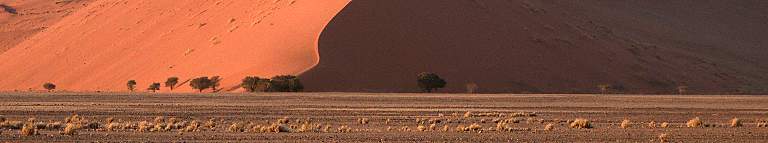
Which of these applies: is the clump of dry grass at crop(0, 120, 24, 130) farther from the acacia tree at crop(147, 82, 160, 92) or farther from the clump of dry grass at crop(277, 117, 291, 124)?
the acacia tree at crop(147, 82, 160, 92)

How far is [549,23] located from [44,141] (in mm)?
53894

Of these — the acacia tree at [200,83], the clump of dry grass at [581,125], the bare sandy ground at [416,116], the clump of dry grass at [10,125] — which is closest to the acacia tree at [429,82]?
the bare sandy ground at [416,116]

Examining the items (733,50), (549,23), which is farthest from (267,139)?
(733,50)

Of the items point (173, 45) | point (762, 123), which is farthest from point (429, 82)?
point (762, 123)

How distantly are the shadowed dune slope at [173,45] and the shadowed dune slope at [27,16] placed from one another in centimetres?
493

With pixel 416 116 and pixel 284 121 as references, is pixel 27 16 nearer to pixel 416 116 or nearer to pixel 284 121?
pixel 416 116

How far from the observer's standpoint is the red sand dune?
6059cm

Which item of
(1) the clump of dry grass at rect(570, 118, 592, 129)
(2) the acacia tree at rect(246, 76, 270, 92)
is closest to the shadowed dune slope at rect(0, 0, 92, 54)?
(2) the acacia tree at rect(246, 76, 270, 92)

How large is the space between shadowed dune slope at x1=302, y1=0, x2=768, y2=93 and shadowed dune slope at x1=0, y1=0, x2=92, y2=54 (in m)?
37.4

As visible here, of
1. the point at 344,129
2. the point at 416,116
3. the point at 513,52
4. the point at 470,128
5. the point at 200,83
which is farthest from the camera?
the point at 513,52

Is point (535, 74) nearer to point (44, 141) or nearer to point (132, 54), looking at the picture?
point (132, 54)

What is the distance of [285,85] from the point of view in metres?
54.6

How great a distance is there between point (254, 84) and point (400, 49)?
31.1 ft

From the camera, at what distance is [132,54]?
7444 centimetres
